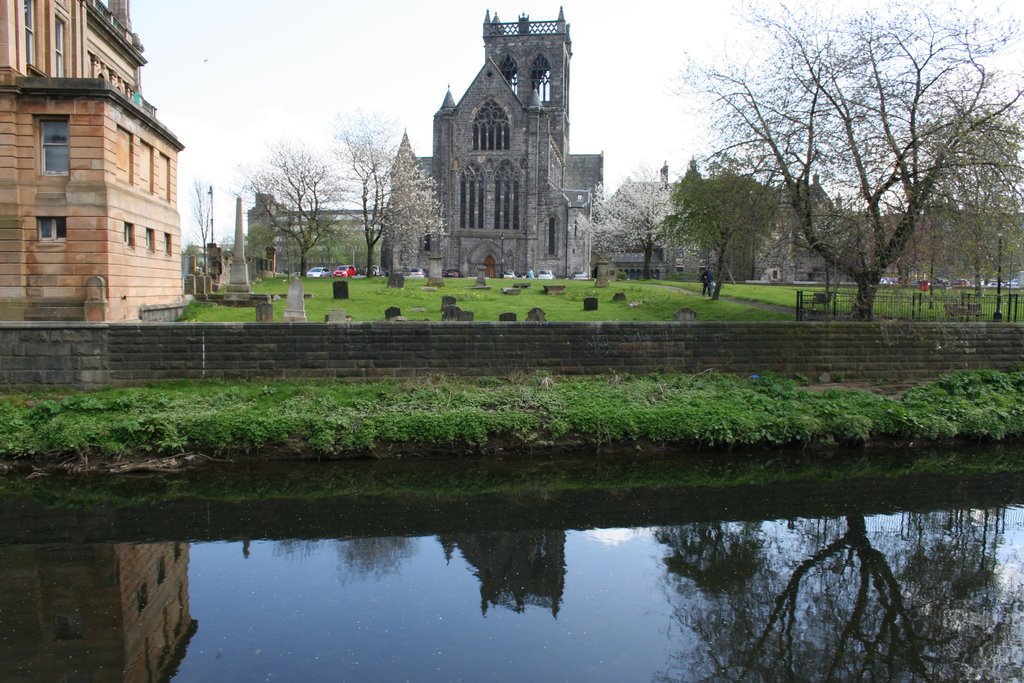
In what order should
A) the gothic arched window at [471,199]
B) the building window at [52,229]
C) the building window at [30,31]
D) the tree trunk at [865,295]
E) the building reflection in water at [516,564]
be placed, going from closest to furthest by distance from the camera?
the building reflection in water at [516,564]
the tree trunk at [865,295]
the building window at [52,229]
the building window at [30,31]
the gothic arched window at [471,199]

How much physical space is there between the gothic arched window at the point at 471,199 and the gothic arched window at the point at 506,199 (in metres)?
1.49

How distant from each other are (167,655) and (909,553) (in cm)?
886

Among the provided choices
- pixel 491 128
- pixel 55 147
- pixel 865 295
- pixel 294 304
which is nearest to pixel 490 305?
pixel 294 304

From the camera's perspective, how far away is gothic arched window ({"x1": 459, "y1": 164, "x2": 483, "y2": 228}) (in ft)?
216

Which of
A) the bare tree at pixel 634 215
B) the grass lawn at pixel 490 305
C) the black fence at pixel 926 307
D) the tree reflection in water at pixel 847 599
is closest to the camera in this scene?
the tree reflection in water at pixel 847 599

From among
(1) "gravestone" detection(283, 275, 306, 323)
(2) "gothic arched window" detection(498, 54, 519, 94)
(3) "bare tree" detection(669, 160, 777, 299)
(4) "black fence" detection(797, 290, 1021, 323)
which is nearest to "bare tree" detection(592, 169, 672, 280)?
(2) "gothic arched window" detection(498, 54, 519, 94)

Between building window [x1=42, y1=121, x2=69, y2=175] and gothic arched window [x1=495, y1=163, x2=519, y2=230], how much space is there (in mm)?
47825

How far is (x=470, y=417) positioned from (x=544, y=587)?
5.68 m

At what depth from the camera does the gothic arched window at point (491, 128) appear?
65000 millimetres

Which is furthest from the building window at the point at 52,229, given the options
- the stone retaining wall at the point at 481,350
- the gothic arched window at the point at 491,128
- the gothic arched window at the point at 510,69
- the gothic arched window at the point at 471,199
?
the gothic arched window at the point at 510,69

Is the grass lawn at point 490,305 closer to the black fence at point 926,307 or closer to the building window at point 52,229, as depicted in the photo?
the black fence at point 926,307

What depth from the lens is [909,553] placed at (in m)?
9.80

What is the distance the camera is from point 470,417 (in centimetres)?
1409

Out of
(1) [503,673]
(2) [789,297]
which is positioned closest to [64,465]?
(1) [503,673]
